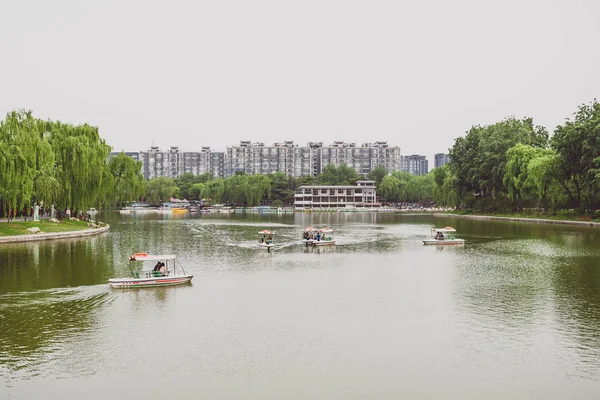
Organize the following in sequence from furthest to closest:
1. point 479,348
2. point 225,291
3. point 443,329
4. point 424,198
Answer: point 424,198 → point 225,291 → point 443,329 → point 479,348

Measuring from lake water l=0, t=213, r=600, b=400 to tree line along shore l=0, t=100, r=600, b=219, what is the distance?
14.8m

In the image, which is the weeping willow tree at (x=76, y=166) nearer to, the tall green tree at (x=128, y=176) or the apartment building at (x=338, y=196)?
the tall green tree at (x=128, y=176)

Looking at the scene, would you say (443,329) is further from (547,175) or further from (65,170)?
(547,175)

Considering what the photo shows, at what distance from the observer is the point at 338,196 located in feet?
→ 563

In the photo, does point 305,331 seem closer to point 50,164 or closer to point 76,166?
point 50,164

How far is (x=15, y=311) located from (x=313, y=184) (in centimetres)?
15821

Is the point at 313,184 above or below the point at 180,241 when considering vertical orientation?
above

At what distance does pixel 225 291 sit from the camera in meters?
26.2

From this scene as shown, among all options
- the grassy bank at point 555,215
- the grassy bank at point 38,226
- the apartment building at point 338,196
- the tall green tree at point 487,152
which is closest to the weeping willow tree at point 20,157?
the grassy bank at point 38,226

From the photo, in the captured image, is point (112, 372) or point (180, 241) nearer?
point (112, 372)

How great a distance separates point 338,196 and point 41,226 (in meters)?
Result: 126

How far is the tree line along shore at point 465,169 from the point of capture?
46344 mm

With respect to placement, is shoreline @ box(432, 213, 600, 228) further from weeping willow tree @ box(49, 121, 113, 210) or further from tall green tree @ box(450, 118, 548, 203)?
weeping willow tree @ box(49, 121, 113, 210)

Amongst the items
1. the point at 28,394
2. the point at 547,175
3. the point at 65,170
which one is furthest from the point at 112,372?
the point at 547,175
